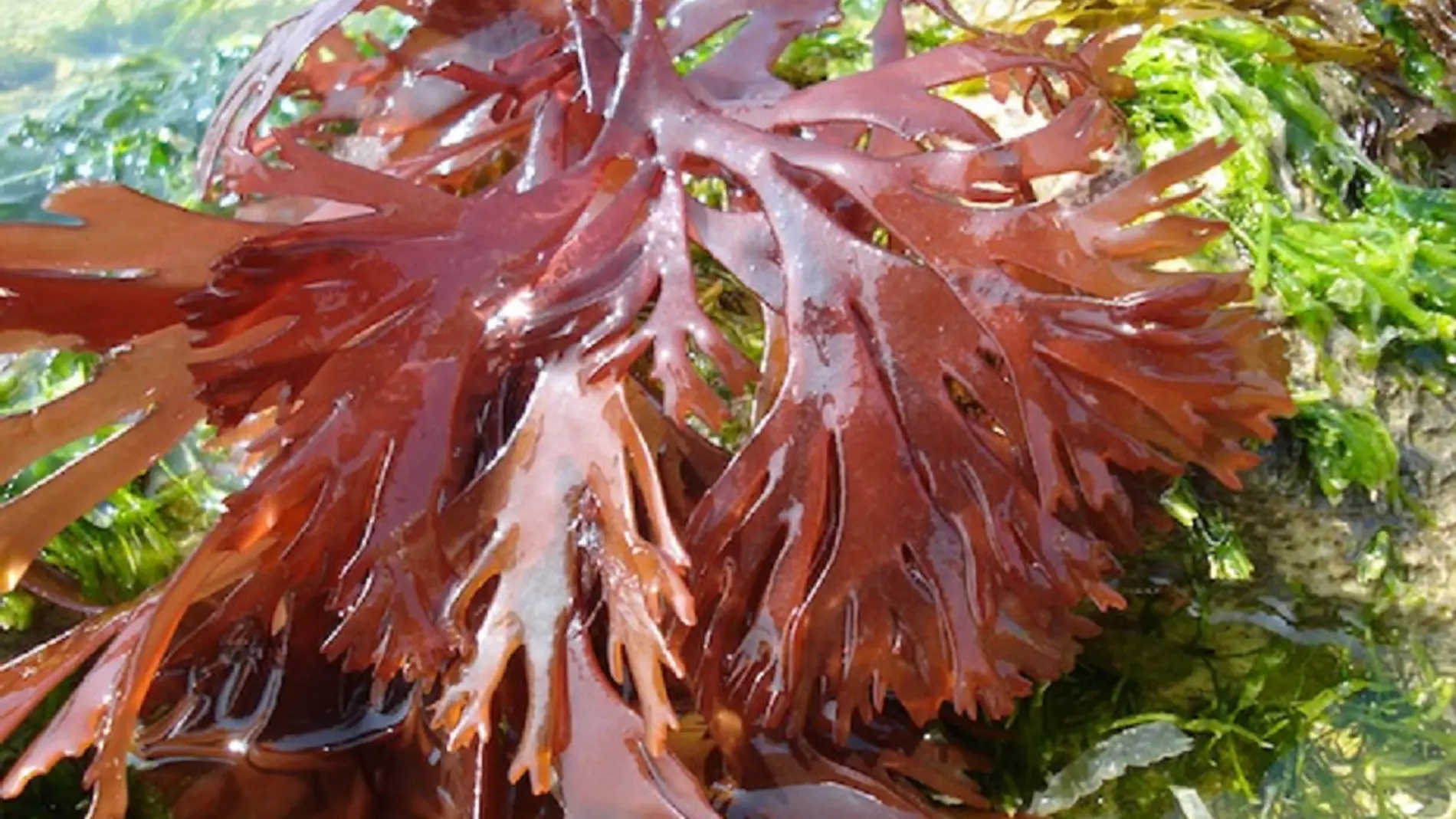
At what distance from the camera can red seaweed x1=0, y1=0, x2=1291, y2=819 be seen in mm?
819

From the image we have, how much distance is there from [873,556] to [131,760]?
0.72m

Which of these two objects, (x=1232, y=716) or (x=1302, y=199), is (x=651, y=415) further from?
(x=1302, y=199)

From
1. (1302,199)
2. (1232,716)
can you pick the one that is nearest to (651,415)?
(1232,716)

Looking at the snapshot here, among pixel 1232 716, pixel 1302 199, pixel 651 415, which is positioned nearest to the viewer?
pixel 651 415

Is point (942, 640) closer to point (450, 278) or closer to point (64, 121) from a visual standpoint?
point (450, 278)

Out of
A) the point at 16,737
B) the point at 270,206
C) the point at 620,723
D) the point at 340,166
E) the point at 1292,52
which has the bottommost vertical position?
the point at 16,737

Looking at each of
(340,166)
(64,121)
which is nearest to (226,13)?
(64,121)

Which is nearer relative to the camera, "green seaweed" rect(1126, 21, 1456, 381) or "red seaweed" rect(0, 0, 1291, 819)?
"red seaweed" rect(0, 0, 1291, 819)

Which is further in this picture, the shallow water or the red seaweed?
the shallow water

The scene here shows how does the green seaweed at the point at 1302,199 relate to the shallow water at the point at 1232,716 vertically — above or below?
above

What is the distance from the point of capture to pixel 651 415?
0.99 meters

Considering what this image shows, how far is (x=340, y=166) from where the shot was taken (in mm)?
847

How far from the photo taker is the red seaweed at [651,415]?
32.2 inches

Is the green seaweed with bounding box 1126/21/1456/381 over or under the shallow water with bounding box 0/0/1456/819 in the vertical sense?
over
